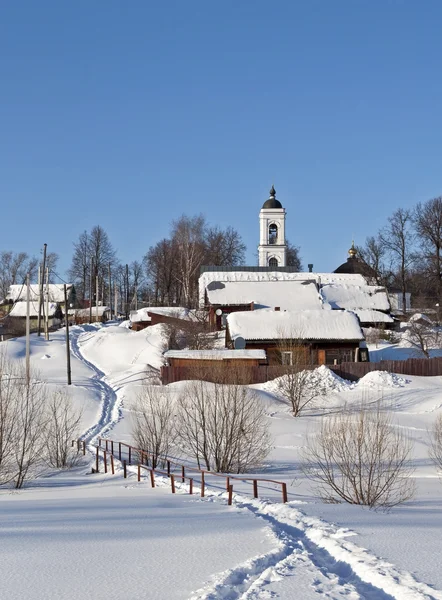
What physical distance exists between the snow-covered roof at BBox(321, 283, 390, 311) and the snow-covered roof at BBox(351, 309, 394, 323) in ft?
3.65

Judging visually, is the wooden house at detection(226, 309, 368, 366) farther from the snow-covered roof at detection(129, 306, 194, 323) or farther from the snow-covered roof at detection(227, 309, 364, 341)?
the snow-covered roof at detection(129, 306, 194, 323)

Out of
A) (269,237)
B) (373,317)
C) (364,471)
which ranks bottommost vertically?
(364,471)

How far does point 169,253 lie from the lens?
294 ft

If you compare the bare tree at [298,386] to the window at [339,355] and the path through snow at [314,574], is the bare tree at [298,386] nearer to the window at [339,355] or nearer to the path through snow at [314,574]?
the window at [339,355]

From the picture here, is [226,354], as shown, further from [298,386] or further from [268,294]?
[268,294]

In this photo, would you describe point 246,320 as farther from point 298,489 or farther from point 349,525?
point 349,525

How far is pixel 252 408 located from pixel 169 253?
215ft

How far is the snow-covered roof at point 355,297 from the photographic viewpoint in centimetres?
6191

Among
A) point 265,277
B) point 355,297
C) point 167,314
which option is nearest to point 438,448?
point 355,297

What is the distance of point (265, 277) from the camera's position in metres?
71.4

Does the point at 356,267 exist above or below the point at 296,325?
above

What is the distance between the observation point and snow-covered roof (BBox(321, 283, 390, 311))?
6191cm

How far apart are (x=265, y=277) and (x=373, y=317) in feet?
47.1

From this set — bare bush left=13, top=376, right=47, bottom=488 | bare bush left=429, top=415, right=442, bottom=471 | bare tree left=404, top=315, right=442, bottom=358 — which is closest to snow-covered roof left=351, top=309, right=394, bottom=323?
bare tree left=404, top=315, right=442, bottom=358
